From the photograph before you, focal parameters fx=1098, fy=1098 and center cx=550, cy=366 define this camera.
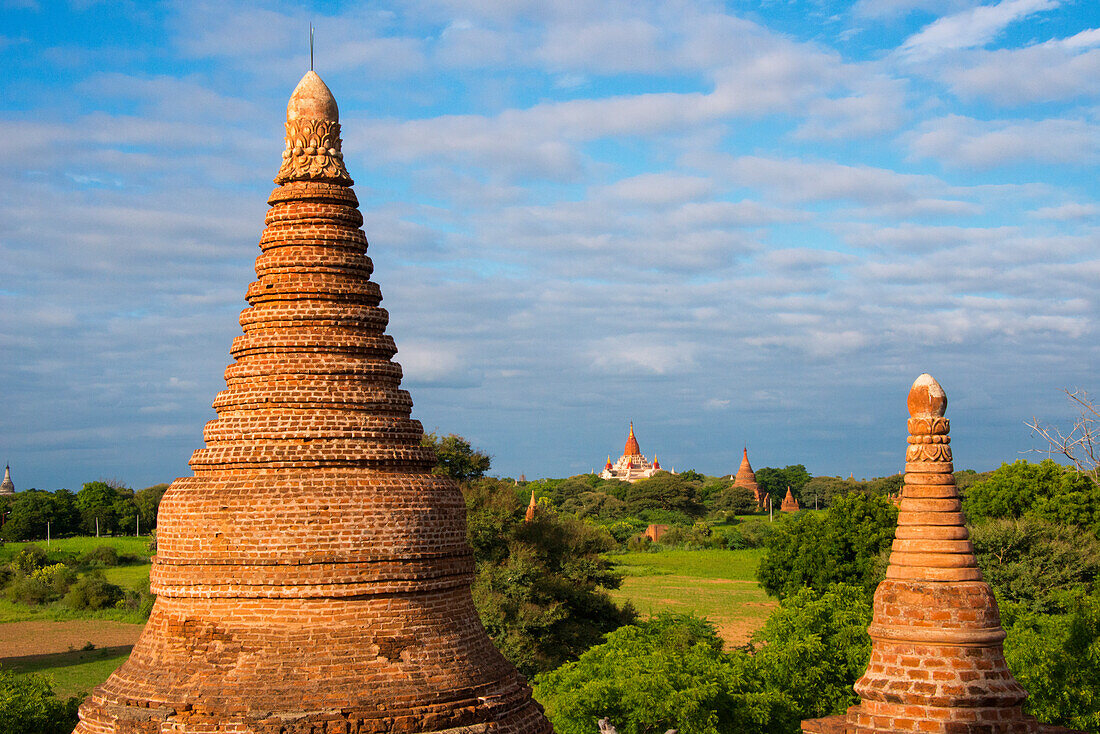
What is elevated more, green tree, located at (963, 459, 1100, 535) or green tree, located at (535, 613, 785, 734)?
green tree, located at (963, 459, 1100, 535)

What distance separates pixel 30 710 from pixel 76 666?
26289 millimetres

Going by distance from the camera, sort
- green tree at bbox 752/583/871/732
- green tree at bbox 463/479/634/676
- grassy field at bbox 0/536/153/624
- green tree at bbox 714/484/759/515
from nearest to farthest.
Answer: green tree at bbox 752/583/871/732
green tree at bbox 463/479/634/676
grassy field at bbox 0/536/153/624
green tree at bbox 714/484/759/515

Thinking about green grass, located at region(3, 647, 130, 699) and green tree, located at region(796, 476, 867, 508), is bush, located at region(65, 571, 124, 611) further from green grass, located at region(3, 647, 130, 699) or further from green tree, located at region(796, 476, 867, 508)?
green tree, located at region(796, 476, 867, 508)

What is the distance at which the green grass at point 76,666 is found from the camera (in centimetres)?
4481

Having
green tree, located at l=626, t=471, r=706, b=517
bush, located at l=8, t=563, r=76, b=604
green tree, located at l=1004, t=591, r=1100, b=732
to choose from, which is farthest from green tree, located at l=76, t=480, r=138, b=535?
green tree, located at l=1004, t=591, r=1100, b=732

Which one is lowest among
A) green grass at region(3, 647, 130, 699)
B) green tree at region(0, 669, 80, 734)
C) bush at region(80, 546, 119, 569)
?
green grass at region(3, 647, 130, 699)

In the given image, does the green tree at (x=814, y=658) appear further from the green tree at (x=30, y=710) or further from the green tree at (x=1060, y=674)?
the green tree at (x=30, y=710)

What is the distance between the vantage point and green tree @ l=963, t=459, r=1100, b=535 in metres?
45.5

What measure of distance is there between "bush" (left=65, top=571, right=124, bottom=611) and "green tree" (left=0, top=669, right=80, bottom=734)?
132 feet

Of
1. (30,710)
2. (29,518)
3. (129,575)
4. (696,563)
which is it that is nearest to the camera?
(30,710)

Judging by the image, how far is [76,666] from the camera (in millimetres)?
48406

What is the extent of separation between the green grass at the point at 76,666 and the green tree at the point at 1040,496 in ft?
124

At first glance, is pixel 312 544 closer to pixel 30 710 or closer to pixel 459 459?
pixel 30 710

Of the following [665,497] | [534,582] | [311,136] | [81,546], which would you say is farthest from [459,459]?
[665,497]
